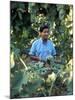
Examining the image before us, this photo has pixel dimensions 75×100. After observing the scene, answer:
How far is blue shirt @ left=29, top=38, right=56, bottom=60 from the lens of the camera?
2445 millimetres

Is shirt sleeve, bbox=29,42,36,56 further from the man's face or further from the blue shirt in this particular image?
the man's face

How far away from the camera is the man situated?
96.3 inches

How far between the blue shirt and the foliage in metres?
0.04

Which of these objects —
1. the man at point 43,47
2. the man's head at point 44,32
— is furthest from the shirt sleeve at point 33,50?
the man's head at point 44,32

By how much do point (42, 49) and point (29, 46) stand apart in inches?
5.0

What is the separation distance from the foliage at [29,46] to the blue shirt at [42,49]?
40 millimetres

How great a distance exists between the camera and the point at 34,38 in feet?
8.01

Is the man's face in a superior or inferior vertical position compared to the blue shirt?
superior

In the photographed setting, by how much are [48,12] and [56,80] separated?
0.61m

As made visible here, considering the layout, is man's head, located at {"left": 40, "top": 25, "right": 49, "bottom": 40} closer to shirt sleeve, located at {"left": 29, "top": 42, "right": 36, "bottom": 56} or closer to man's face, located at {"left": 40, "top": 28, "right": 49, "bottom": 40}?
man's face, located at {"left": 40, "top": 28, "right": 49, "bottom": 40}

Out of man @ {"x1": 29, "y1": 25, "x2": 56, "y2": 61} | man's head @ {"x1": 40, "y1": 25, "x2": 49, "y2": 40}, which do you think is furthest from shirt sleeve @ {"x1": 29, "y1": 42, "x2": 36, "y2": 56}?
man's head @ {"x1": 40, "y1": 25, "x2": 49, "y2": 40}

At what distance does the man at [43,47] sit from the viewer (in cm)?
245

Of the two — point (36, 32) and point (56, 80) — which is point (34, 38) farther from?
point (56, 80)

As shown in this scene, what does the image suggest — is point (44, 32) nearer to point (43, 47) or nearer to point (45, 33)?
point (45, 33)
